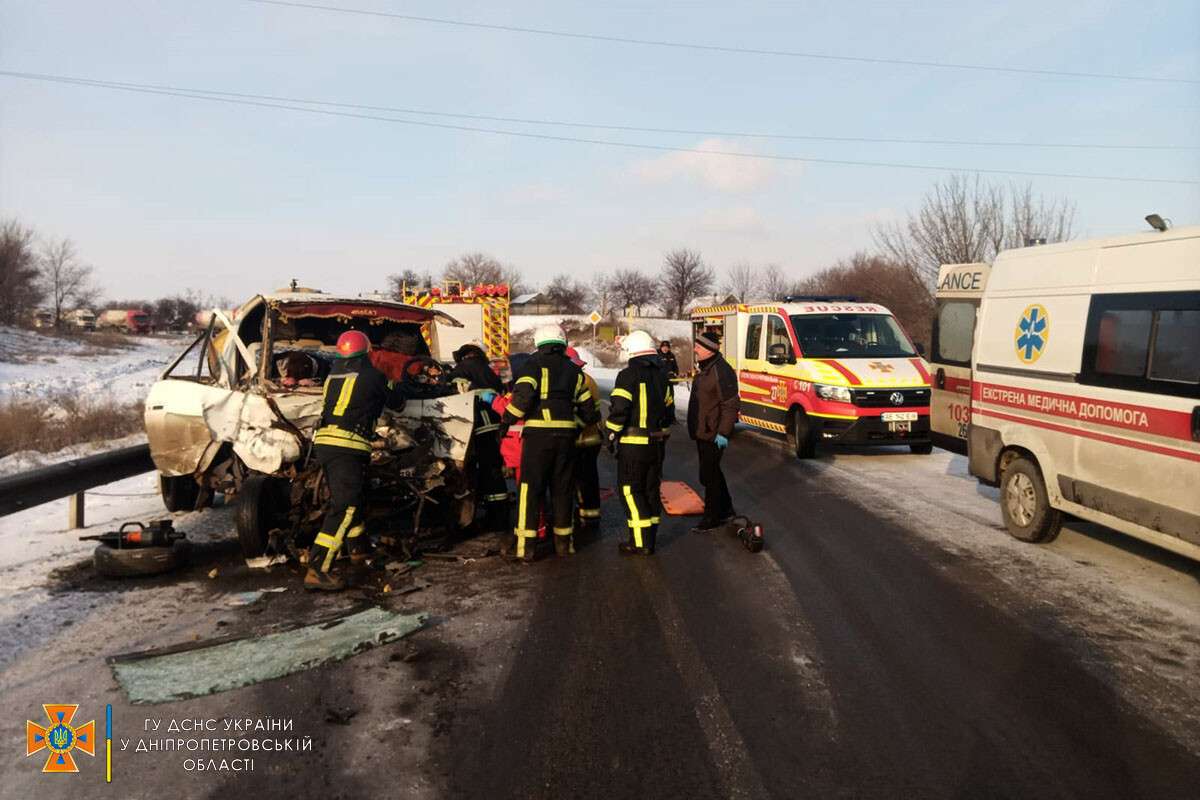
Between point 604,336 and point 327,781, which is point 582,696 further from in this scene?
point 604,336

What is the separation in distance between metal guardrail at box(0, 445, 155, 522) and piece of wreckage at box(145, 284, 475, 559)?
0.67m

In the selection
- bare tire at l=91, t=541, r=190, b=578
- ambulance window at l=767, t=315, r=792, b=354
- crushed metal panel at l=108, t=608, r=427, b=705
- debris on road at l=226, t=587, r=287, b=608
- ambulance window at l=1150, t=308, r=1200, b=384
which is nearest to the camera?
crushed metal panel at l=108, t=608, r=427, b=705

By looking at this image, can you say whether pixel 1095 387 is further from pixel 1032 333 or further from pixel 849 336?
pixel 849 336

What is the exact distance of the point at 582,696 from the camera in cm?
409

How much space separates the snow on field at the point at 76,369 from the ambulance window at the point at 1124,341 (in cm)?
1962

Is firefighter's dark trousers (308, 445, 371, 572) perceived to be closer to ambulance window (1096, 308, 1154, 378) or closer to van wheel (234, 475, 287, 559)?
van wheel (234, 475, 287, 559)

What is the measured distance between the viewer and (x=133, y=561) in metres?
6.04

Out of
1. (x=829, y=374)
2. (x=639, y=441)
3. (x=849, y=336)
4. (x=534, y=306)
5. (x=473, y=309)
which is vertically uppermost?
(x=534, y=306)

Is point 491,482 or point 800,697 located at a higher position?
point 491,482

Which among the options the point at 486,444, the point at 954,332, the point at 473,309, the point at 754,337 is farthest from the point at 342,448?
the point at 473,309

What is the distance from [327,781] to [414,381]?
195 inches

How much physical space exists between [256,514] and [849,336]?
923 centimetres

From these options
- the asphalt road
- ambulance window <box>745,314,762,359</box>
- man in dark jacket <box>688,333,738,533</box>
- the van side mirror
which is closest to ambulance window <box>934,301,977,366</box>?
the van side mirror

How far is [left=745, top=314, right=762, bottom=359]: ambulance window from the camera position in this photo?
45.3ft
